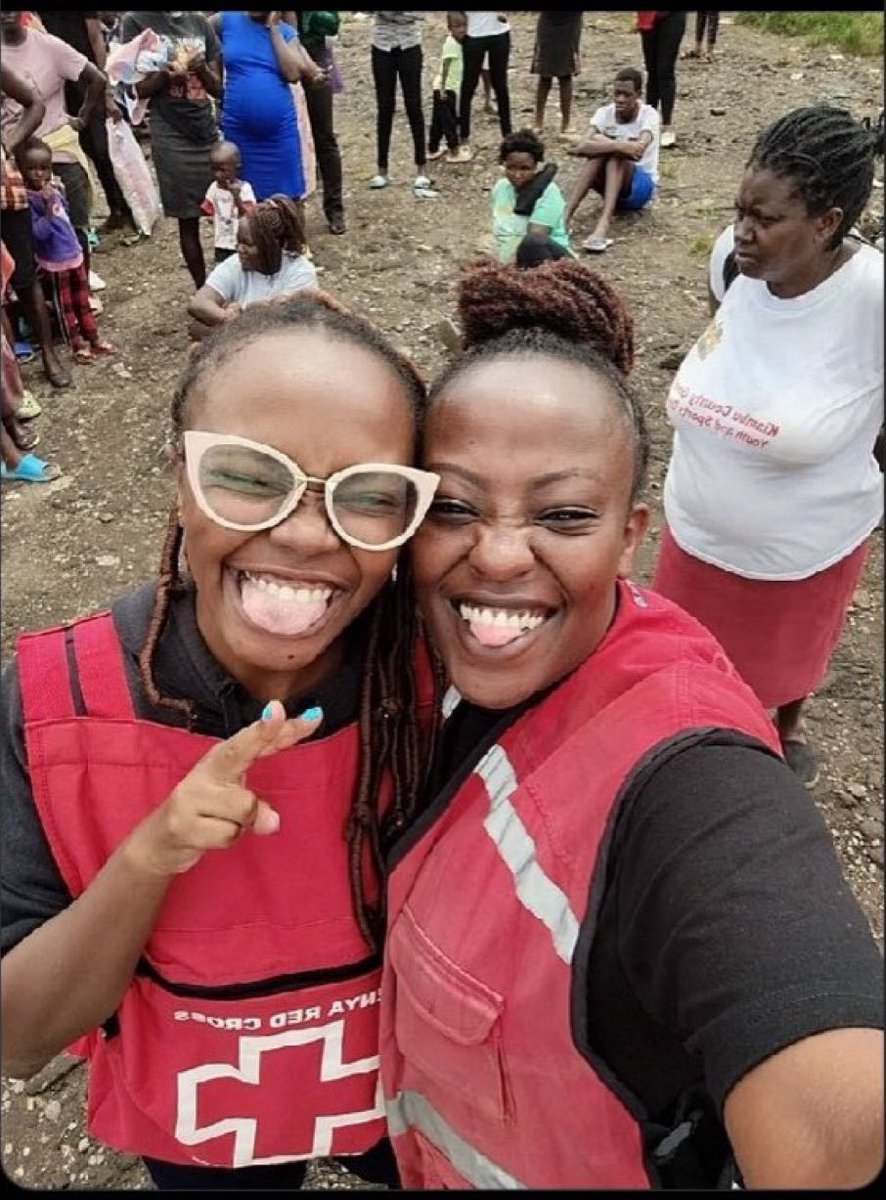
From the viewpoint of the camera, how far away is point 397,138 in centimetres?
811

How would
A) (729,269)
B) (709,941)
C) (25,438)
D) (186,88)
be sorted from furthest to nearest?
(186,88)
(25,438)
(729,269)
(709,941)

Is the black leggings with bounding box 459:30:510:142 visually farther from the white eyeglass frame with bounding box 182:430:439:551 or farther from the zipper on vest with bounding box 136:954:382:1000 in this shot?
the zipper on vest with bounding box 136:954:382:1000

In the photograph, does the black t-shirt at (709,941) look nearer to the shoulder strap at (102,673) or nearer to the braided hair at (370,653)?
the braided hair at (370,653)

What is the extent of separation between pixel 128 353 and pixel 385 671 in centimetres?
478

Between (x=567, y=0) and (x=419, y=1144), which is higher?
(x=567, y=0)

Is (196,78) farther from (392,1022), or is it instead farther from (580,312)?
(392,1022)

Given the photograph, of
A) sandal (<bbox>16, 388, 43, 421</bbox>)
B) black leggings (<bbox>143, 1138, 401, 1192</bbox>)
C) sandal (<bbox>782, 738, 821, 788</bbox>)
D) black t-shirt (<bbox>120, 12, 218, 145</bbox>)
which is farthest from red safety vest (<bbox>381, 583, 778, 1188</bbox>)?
black t-shirt (<bbox>120, 12, 218, 145</bbox>)

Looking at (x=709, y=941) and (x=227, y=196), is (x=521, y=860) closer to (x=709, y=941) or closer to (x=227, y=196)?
(x=709, y=941)

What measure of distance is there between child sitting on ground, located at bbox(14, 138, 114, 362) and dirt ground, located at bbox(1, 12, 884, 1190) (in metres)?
0.19

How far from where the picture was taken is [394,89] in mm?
6555

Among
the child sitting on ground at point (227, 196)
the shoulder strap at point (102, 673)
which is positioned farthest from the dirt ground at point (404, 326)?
the shoulder strap at point (102, 673)

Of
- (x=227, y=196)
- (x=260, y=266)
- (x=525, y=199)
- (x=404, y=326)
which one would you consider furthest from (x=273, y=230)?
(x=525, y=199)

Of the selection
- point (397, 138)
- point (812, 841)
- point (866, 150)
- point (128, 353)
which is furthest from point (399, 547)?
point (397, 138)

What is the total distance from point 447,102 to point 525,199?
8.86ft
